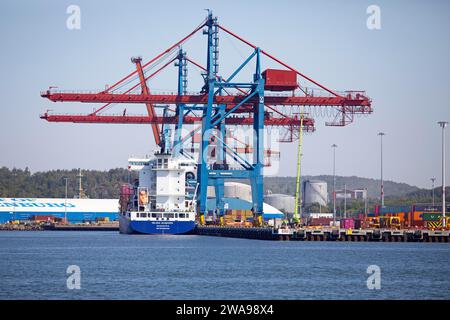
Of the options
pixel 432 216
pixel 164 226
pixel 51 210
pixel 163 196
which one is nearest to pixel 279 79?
pixel 163 196

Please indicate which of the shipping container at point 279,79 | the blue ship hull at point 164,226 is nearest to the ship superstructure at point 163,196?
the blue ship hull at point 164,226

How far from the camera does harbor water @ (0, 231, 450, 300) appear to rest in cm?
3325

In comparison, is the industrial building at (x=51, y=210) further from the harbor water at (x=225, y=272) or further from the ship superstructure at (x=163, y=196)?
the harbor water at (x=225, y=272)

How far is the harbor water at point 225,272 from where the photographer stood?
33250mm

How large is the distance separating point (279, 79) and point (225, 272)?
37476 mm

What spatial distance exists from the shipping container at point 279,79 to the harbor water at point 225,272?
19193 millimetres

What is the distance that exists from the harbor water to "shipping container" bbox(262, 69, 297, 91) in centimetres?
1919

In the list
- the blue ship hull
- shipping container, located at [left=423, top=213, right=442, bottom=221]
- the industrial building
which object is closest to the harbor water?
the blue ship hull

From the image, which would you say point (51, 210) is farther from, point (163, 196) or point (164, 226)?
point (164, 226)

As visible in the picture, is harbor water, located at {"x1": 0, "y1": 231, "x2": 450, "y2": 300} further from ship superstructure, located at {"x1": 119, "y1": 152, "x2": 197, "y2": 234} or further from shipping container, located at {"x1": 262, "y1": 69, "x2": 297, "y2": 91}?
shipping container, located at {"x1": 262, "y1": 69, "x2": 297, "y2": 91}
